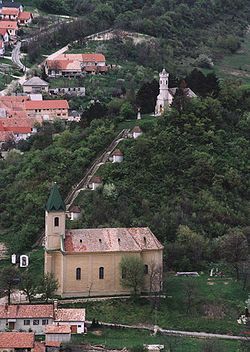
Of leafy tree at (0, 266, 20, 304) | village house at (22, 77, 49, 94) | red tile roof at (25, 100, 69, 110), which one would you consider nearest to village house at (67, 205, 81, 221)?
leafy tree at (0, 266, 20, 304)

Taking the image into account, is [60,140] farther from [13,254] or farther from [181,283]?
[181,283]

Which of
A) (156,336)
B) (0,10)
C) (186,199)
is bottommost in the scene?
(156,336)

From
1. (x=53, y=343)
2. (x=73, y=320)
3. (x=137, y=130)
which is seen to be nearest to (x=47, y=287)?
(x=73, y=320)

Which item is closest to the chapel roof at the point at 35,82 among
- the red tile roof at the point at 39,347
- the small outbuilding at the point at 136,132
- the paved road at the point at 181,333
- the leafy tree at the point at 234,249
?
the small outbuilding at the point at 136,132

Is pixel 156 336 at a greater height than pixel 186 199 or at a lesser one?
lesser

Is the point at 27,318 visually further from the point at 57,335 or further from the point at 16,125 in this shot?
the point at 16,125

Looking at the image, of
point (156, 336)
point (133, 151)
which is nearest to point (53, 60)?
point (133, 151)
